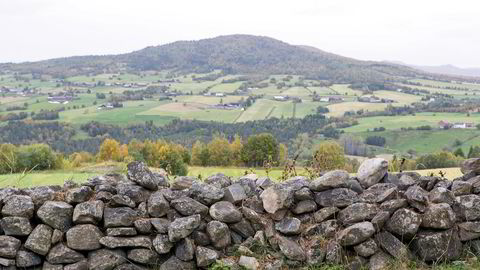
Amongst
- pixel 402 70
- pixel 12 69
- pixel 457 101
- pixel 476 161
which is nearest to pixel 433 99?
pixel 457 101

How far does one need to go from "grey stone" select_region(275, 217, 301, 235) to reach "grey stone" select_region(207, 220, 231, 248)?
0.72m

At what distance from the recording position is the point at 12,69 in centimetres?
19588

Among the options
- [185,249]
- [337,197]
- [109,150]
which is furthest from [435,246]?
[109,150]

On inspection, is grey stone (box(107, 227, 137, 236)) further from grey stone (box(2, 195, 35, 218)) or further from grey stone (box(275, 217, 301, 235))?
grey stone (box(275, 217, 301, 235))

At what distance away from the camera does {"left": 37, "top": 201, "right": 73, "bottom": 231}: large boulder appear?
5812 millimetres

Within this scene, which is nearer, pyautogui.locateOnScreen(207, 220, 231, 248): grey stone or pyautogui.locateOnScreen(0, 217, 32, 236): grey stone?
pyautogui.locateOnScreen(0, 217, 32, 236): grey stone

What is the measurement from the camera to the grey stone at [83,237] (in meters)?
5.79

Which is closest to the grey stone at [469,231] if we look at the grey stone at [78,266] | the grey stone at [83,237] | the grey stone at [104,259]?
the grey stone at [104,259]

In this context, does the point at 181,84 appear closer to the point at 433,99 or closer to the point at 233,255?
the point at 433,99

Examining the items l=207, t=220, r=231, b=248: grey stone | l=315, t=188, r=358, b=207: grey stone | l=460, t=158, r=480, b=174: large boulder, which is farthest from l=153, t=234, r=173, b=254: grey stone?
l=460, t=158, r=480, b=174: large boulder

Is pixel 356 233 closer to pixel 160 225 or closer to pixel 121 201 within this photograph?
pixel 160 225

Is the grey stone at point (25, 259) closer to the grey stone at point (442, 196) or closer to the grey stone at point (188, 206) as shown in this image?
the grey stone at point (188, 206)

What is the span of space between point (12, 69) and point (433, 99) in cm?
17289

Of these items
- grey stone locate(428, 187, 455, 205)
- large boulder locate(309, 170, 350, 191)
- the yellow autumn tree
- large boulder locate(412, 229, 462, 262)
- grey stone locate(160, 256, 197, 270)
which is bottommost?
the yellow autumn tree
